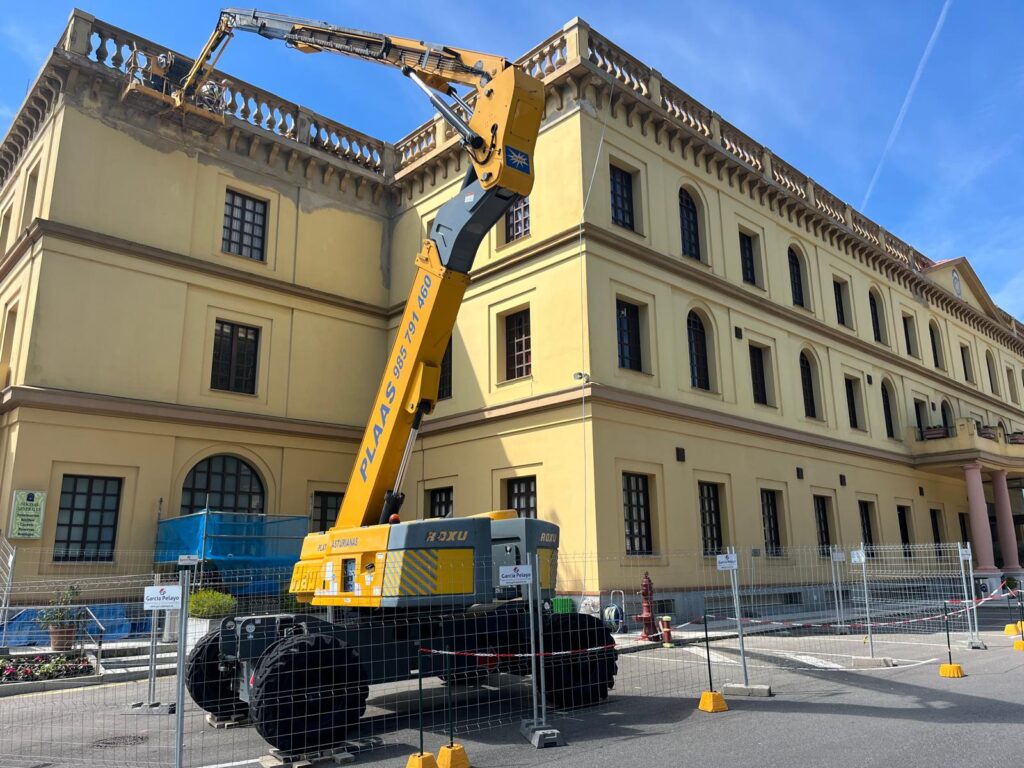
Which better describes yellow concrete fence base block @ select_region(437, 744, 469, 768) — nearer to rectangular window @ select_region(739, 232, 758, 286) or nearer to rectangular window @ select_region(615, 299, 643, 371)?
rectangular window @ select_region(615, 299, 643, 371)

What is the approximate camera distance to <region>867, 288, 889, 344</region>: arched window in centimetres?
2980

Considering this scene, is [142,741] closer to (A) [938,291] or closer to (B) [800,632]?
(B) [800,632]

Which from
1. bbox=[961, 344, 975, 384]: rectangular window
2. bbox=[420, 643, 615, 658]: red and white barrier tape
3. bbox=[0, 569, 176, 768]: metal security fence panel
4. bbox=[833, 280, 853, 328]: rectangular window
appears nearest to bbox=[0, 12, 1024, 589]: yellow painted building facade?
bbox=[0, 569, 176, 768]: metal security fence panel

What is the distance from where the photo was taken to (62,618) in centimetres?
1350

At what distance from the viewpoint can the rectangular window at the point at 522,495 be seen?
18234 millimetres

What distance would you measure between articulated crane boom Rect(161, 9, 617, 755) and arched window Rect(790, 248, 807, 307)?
17989 mm

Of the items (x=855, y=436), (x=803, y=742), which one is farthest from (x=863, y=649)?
(x=855, y=436)

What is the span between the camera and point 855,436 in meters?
26.1

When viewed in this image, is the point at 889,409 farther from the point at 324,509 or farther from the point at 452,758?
the point at 452,758

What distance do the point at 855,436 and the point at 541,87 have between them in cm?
2093

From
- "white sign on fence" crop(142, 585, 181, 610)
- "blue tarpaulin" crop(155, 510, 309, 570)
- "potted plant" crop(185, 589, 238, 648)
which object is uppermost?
"blue tarpaulin" crop(155, 510, 309, 570)

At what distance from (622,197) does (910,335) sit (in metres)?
18.9

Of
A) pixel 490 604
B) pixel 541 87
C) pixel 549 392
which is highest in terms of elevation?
pixel 541 87

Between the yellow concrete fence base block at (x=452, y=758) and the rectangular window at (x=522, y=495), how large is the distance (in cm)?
1150
